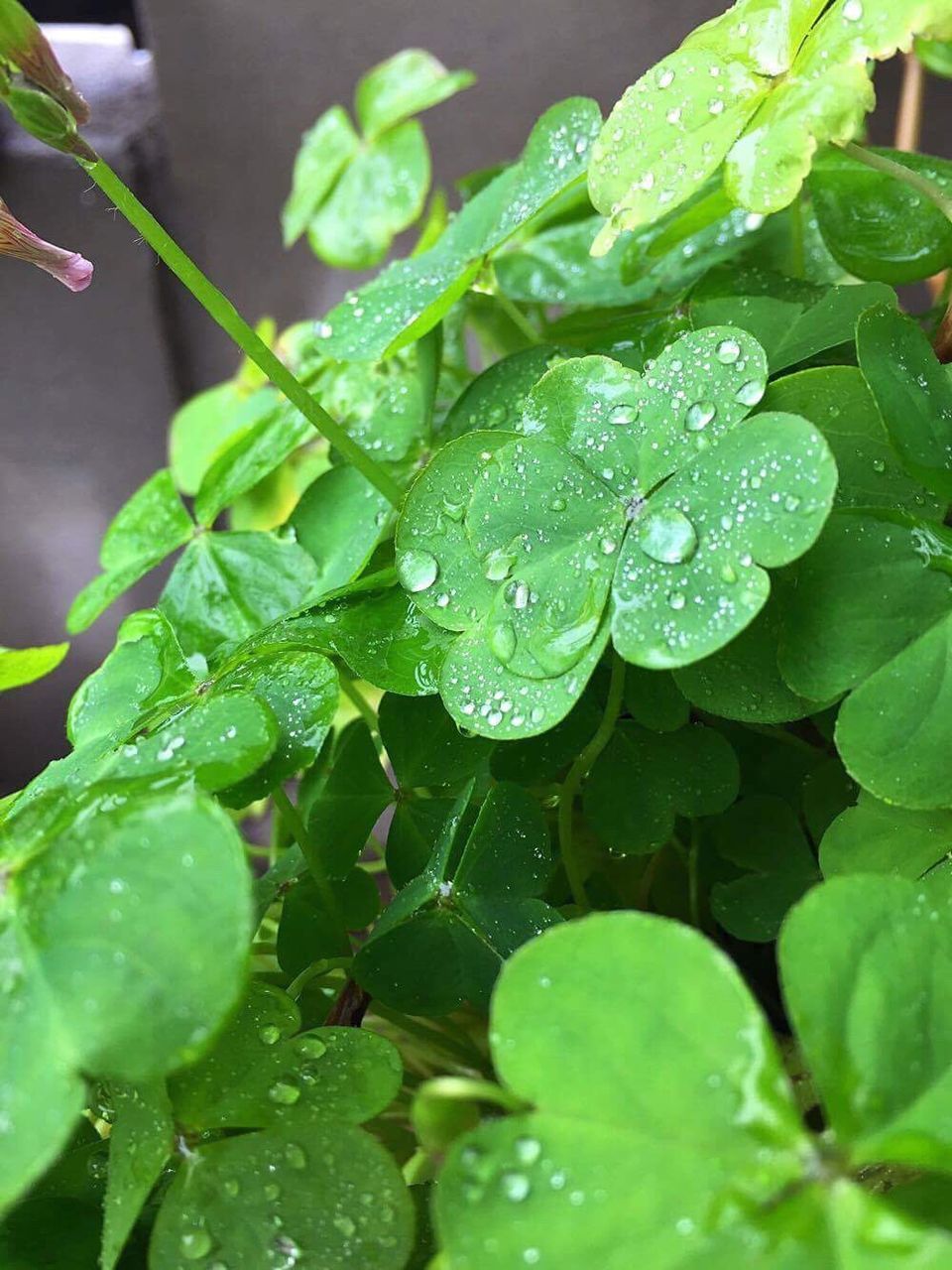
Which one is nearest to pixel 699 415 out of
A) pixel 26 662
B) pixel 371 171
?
pixel 26 662

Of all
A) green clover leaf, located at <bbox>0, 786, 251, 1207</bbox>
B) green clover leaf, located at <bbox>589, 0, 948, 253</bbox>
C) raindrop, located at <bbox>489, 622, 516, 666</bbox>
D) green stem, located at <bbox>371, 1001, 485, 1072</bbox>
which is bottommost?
green stem, located at <bbox>371, 1001, 485, 1072</bbox>

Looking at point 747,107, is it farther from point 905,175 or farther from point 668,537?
point 668,537

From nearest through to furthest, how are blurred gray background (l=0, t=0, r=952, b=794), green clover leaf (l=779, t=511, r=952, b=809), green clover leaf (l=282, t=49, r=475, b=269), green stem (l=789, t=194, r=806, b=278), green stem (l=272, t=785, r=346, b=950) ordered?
green clover leaf (l=779, t=511, r=952, b=809), green stem (l=272, t=785, r=346, b=950), green stem (l=789, t=194, r=806, b=278), green clover leaf (l=282, t=49, r=475, b=269), blurred gray background (l=0, t=0, r=952, b=794)

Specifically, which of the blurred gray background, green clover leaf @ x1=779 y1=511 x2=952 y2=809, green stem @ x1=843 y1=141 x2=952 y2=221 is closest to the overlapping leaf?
green stem @ x1=843 y1=141 x2=952 y2=221

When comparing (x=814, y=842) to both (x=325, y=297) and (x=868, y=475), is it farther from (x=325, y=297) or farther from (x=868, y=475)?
(x=325, y=297)

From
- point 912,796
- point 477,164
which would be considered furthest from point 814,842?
point 477,164

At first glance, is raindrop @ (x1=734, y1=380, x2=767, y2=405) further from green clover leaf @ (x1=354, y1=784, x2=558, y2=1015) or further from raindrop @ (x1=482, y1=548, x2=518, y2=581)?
green clover leaf @ (x1=354, y1=784, x2=558, y2=1015)
